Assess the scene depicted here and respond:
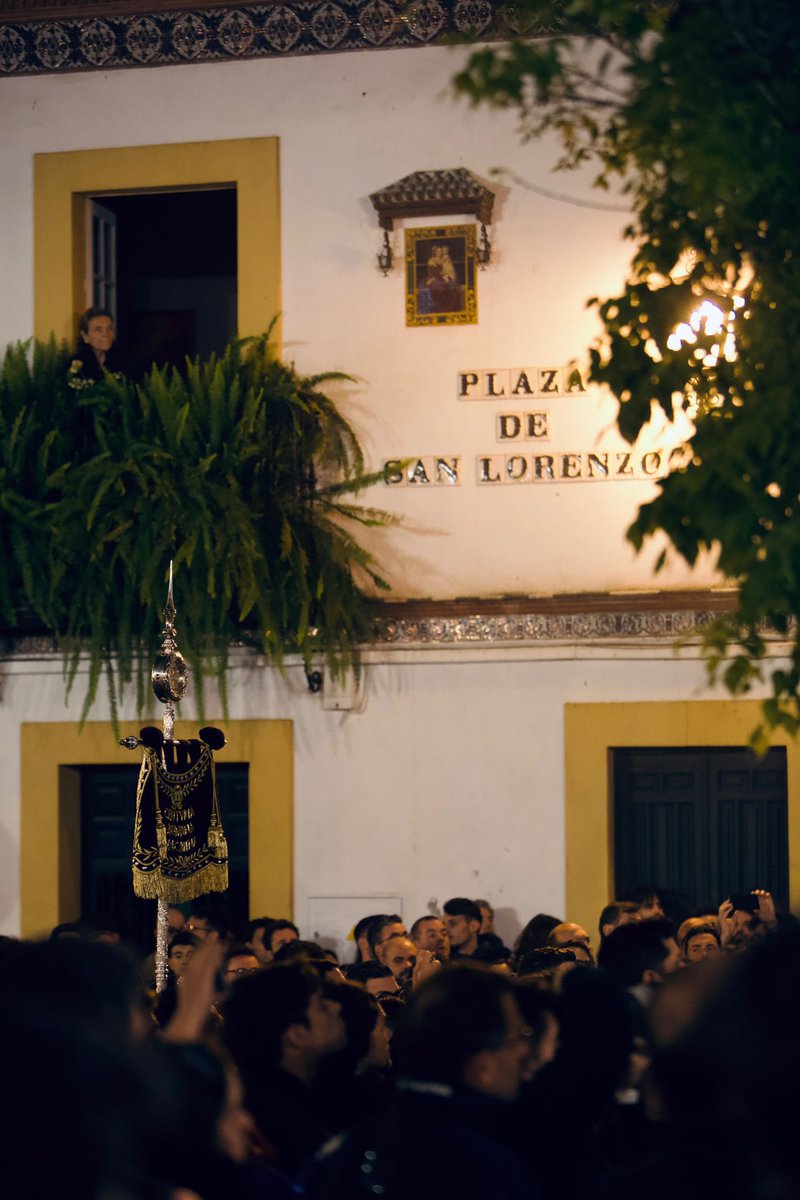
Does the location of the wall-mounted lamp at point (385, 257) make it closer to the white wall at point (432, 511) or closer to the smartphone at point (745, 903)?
the white wall at point (432, 511)

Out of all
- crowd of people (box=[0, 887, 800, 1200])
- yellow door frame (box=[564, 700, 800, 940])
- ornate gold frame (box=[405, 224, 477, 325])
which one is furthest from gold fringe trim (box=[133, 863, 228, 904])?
ornate gold frame (box=[405, 224, 477, 325])

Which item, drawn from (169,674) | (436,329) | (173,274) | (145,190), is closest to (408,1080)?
(169,674)

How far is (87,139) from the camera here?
1348cm

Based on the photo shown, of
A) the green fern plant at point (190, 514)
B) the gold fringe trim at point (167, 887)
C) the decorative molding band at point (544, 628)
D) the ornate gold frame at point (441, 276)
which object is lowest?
the gold fringe trim at point (167, 887)

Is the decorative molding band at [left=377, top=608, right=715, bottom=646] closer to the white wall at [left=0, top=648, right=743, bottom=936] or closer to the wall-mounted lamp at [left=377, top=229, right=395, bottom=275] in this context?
the white wall at [left=0, top=648, right=743, bottom=936]

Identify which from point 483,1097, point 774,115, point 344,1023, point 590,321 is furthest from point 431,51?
point 483,1097

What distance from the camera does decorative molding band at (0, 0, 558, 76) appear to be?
42.6 feet

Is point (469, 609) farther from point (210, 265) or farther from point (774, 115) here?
point (774, 115)

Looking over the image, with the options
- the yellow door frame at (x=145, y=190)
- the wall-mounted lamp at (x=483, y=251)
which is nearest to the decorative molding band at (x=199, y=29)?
the yellow door frame at (x=145, y=190)

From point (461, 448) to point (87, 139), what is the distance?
345 centimetres

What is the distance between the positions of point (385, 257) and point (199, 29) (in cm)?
213

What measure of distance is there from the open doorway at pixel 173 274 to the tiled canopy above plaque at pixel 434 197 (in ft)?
5.87

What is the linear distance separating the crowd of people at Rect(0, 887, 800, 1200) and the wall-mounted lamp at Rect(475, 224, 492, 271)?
682 centimetres

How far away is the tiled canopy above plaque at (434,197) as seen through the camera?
498 inches
